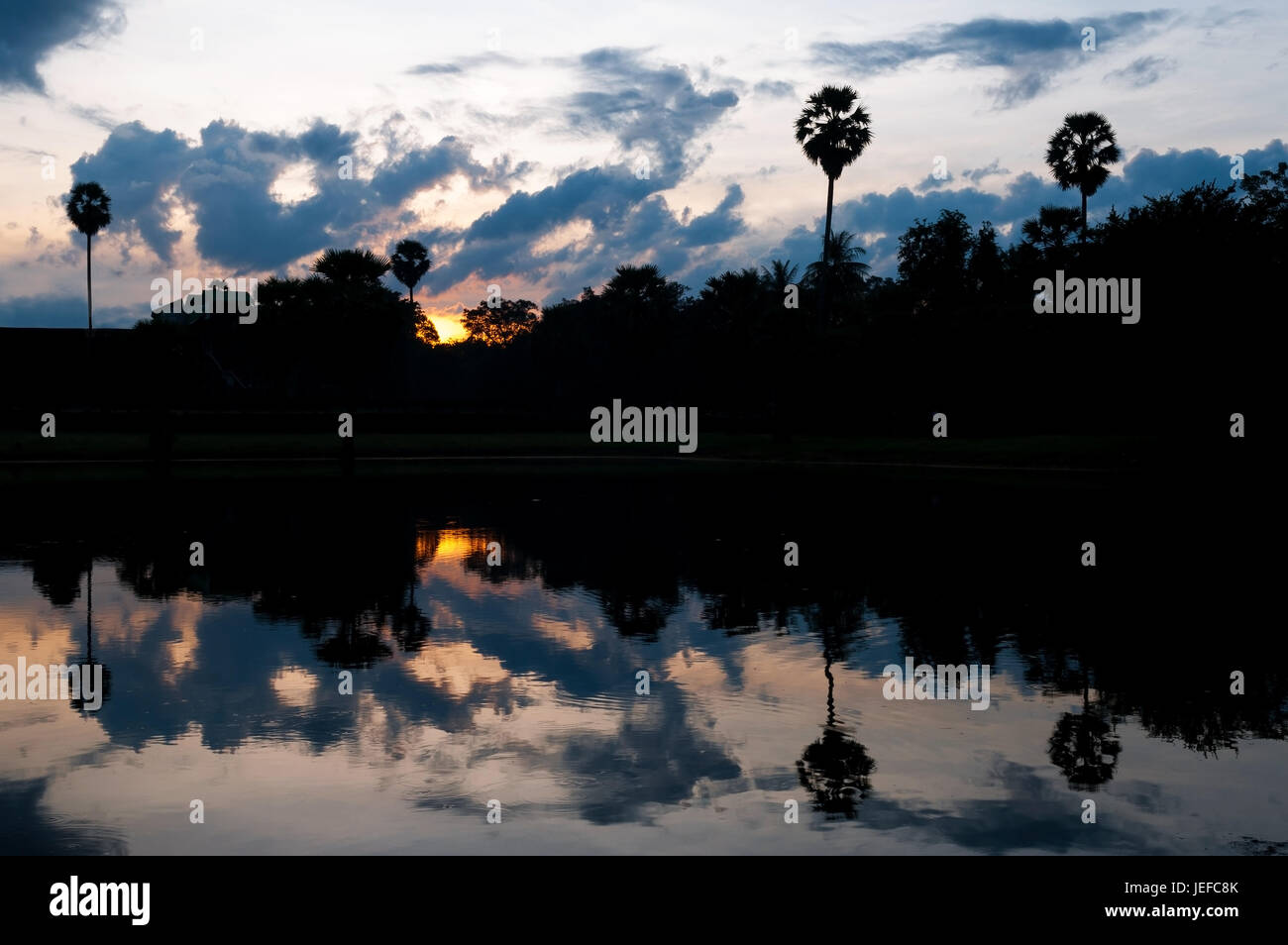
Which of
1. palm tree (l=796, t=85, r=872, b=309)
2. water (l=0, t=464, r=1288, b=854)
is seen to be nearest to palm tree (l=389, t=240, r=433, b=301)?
palm tree (l=796, t=85, r=872, b=309)

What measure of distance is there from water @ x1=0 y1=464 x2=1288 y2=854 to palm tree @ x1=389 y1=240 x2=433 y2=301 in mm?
83873

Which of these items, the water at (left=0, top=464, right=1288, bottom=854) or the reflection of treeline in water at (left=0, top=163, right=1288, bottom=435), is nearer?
the water at (left=0, top=464, right=1288, bottom=854)

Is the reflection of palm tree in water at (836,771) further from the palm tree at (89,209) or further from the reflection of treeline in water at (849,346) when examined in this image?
the palm tree at (89,209)

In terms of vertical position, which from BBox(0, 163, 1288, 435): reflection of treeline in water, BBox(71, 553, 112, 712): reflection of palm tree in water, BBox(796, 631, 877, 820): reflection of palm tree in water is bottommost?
BBox(796, 631, 877, 820): reflection of palm tree in water

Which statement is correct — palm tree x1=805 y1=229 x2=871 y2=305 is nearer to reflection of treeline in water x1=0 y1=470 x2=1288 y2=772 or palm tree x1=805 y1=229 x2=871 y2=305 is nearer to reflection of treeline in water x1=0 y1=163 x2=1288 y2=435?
reflection of treeline in water x1=0 y1=163 x2=1288 y2=435

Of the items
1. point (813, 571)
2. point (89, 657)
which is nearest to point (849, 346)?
point (813, 571)

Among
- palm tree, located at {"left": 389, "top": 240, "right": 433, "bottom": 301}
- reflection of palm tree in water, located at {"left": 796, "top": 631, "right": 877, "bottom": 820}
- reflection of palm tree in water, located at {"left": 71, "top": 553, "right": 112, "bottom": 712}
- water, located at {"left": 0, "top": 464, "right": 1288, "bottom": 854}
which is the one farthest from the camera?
palm tree, located at {"left": 389, "top": 240, "right": 433, "bottom": 301}

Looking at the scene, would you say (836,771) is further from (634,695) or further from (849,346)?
(849,346)

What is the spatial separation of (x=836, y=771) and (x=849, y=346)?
58712 mm

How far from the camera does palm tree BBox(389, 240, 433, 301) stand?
102 metres

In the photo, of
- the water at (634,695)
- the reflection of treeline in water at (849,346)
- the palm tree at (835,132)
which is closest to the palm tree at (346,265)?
the reflection of treeline in water at (849,346)

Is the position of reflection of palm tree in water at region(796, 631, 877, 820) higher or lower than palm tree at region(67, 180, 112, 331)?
lower

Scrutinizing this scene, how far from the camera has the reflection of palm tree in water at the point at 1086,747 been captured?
23.4 ft

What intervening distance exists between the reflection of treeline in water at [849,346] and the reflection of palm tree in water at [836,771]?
33.8 metres
